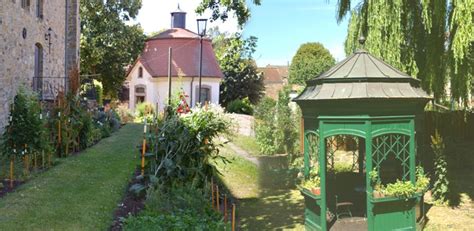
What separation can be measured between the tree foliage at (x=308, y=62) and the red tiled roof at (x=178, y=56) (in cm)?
730

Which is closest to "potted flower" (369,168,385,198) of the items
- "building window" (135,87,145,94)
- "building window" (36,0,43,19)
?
"building window" (36,0,43,19)

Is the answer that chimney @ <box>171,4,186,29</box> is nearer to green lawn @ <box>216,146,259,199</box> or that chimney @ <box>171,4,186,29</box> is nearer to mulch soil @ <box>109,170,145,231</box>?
green lawn @ <box>216,146,259,199</box>

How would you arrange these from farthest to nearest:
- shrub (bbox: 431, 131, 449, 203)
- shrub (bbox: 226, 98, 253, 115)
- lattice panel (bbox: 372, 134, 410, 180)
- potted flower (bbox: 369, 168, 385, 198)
A: shrub (bbox: 226, 98, 253, 115) < shrub (bbox: 431, 131, 449, 203) < lattice panel (bbox: 372, 134, 410, 180) < potted flower (bbox: 369, 168, 385, 198)

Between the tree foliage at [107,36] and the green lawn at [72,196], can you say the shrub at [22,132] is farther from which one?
the tree foliage at [107,36]

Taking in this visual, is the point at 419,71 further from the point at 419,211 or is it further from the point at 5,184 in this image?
the point at 5,184

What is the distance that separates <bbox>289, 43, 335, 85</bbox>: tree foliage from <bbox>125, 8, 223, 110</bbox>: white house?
287 inches

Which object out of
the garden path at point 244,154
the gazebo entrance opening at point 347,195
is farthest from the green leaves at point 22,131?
the garden path at point 244,154

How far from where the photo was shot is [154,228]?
5160 mm

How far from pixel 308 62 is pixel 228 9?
108 feet

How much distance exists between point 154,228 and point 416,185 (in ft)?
13.2

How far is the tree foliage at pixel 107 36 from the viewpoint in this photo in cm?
2856

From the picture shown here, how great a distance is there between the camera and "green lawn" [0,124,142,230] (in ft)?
20.2

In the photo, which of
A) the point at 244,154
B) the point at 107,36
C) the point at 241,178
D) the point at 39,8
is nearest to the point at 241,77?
the point at 107,36

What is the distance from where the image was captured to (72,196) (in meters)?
7.44
